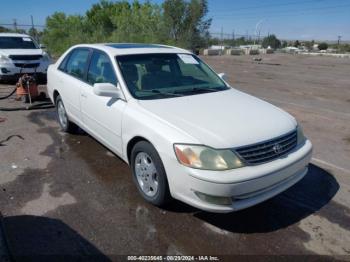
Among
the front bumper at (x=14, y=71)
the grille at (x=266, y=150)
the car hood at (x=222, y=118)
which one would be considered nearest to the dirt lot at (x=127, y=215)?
the grille at (x=266, y=150)

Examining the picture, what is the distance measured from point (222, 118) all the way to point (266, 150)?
56 centimetres

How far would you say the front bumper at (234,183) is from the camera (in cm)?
290

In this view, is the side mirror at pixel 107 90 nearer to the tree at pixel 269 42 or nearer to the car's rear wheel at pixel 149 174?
the car's rear wheel at pixel 149 174

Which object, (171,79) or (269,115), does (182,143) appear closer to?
(269,115)

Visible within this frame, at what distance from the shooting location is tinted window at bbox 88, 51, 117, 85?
4.24 m

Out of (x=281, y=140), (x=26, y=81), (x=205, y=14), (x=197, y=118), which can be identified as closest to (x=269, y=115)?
(x=281, y=140)

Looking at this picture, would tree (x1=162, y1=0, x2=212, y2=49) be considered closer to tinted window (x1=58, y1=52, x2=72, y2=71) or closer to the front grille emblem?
tinted window (x1=58, y1=52, x2=72, y2=71)

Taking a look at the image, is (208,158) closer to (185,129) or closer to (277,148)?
(185,129)

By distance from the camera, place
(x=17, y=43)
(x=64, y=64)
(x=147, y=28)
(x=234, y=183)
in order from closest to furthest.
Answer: (x=234, y=183), (x=64, y=64), (x=17, y=43), (x=147, y=28)

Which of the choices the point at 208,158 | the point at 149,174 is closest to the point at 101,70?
the point at 149,174

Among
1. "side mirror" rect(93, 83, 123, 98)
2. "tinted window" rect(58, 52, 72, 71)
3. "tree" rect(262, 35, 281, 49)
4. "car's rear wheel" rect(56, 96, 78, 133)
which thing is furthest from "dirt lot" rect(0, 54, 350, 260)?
"tree" rect(262, 35, 281, 49)

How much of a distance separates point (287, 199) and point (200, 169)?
145cm

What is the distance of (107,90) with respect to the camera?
150 inches

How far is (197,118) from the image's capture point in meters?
3.39
